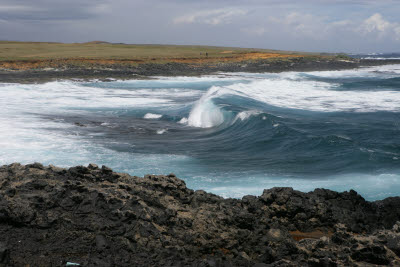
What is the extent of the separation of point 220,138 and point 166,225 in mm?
9755

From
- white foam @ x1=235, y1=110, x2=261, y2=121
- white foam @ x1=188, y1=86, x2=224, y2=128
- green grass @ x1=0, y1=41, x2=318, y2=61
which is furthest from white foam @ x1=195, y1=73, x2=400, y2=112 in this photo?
green grass @ x1=0, y1=41, x2=318, y2=61

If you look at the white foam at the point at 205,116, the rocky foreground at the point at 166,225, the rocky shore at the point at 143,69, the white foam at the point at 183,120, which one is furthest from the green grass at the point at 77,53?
the rocky foreground at the point at 166,225

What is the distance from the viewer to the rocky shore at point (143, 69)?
127ft

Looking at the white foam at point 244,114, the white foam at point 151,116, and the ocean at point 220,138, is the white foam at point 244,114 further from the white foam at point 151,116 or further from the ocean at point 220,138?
the white foam at point 151,116

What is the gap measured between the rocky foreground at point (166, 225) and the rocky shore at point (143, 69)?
30.4 metres

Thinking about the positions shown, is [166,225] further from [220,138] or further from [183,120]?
[183,120]

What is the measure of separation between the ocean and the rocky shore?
37.5ft

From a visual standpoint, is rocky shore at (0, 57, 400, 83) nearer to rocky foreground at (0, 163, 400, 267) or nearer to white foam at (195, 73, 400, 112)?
white foam at (195, 73, 400, 112)

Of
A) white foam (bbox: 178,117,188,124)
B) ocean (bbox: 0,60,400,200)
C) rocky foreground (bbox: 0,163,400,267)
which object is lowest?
white foam (bbox: 178,117,188,124)

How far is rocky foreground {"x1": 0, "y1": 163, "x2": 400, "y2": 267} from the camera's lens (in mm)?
4637

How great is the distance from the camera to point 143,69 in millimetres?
48906

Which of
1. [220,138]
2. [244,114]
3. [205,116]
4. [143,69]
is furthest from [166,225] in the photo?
[143,69]

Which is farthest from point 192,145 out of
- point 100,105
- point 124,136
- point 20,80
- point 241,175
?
point 20,80

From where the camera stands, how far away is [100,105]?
23.1m
